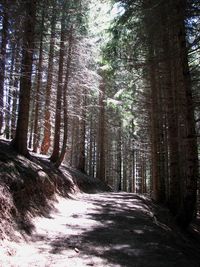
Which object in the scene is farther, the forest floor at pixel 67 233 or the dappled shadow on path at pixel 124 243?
the dappled shadow on path at pixel 124 243

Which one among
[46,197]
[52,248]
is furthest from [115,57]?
[52,248]

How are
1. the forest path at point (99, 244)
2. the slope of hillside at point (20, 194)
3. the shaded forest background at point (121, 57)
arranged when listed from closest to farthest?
the forest path at point (99, 244) → the slope of hillside at point (20, 194) → the shaded forest background at point (121, 57)

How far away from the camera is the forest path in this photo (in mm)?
5184

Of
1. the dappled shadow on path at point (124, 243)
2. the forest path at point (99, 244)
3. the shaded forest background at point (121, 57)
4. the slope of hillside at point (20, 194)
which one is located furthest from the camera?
the shaded forest background at point (121, 57)

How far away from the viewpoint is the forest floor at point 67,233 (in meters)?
5.26

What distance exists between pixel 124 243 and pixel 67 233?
1.45 m

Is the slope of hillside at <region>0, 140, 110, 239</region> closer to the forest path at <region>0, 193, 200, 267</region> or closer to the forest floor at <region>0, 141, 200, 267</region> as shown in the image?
the forest floor at <region>0, 141, 200, 267</region>

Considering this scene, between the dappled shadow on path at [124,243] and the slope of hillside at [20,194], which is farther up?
the slope of hillside at [20,194]

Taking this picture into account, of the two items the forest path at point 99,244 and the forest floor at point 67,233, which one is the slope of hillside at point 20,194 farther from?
the forest path at point 99,244

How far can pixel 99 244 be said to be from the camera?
20.6 ft

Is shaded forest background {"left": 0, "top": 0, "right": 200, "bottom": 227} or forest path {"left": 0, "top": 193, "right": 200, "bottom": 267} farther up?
shaded forest background {"left": 0, "top": 0, "right": 200, "bottom": 227}

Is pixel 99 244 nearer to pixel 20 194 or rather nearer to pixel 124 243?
pixel 124 243

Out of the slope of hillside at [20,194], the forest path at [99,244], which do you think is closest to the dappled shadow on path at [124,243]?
the forest path at [99,244]

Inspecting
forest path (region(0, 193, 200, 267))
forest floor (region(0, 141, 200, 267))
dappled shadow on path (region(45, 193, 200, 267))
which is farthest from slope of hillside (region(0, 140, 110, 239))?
dappled shadow on path (region(45, 193, 200, 267))
